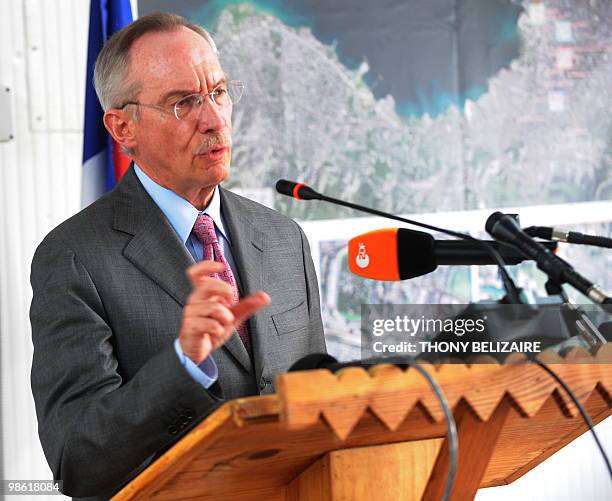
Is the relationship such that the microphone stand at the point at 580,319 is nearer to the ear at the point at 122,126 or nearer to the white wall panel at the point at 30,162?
the ear at the point at 122,126

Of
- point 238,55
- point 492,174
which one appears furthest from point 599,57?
point 238,55

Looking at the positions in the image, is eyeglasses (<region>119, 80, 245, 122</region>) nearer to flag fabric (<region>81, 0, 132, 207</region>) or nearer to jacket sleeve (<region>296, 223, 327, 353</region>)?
jacket sleeve (<region>296, 223, 327, 353</region>)

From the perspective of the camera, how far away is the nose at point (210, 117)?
1.98m

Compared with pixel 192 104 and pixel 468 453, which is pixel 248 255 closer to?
pixel 192 104

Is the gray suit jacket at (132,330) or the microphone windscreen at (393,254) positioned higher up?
the microphone windscreen at (393,254)

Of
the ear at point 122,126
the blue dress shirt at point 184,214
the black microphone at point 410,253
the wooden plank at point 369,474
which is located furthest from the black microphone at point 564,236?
the ear at point 122,126

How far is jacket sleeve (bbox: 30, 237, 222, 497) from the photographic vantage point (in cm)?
138

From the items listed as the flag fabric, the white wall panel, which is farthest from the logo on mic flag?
the white wall panel

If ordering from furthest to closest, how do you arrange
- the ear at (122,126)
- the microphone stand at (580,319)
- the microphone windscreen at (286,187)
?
the ear at (122,126) < the microphone windscreen at (286,187) < the microphone stand at (580,319)

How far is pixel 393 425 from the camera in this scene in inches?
38.3

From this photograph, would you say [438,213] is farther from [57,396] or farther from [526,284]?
[57,396]

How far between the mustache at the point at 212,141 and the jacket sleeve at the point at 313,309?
1.30 ft

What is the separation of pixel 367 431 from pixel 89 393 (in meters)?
0.65

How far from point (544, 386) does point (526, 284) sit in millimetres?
2675
